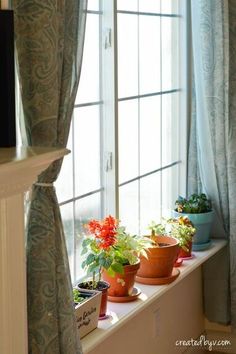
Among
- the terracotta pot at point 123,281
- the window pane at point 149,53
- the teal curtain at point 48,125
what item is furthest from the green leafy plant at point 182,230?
the teal curtain at point 48,125

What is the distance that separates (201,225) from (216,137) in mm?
448

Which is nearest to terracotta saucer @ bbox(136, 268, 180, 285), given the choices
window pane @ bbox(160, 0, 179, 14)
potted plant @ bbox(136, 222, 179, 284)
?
potted plant @ bbox(136, 222, 179, 284)

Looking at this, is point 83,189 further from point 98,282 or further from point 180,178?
point 180,178

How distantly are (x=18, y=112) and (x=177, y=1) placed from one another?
183 centimetres

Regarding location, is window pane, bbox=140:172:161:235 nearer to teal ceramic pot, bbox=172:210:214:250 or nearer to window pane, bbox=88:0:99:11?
teal ceramic pot, bbox=172:210:214:250

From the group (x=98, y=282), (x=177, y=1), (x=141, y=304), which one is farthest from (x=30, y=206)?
(x=177, y=1)

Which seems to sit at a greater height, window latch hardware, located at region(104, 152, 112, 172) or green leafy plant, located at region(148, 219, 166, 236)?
window latch hardware, located at region(104, 152, 112, 172)

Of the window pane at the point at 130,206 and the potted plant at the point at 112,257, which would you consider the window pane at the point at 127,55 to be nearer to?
the window pane at the point at 130,206

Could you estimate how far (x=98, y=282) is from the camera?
2.79 m

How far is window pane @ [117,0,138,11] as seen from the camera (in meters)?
3.12

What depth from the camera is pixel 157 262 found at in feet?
10.3

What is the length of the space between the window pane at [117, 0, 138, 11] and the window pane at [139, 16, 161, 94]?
0.08 metres

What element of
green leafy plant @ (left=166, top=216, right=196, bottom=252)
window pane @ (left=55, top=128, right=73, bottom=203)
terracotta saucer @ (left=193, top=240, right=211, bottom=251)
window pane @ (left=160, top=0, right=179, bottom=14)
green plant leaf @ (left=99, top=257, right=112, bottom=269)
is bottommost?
terracotta saucer @ (left=193, top=240, right=211, bottom=251)

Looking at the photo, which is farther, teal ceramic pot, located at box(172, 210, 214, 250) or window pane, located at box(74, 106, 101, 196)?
teal ceramic pot, located at box(172, 210, 214, 250)
